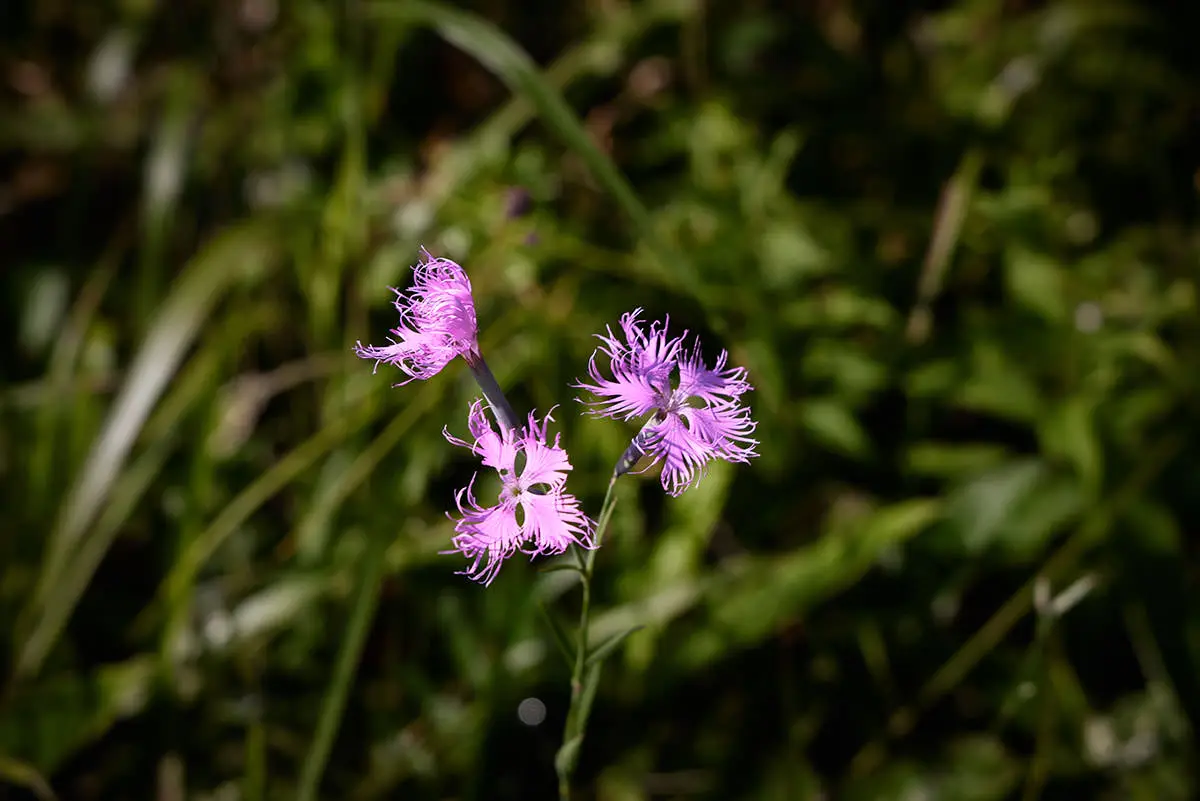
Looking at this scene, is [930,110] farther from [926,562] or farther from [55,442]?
[55,442]

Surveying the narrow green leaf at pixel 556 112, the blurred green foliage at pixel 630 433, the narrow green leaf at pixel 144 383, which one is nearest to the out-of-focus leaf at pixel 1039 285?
the blurred green foliage at pixel 630 433

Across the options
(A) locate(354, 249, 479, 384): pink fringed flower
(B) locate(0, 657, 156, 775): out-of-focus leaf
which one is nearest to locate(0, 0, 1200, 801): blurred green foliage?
(B) locate(0, 657, 156, 775): out-of-focus leaf

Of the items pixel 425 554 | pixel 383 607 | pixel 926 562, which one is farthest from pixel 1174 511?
pixel 383 607

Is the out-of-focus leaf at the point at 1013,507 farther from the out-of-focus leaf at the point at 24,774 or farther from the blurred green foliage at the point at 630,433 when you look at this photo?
the out-of-focus leaf at the point at 24,774

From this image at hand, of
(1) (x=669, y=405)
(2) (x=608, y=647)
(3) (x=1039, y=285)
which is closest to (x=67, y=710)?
(2) (x=608, y=647)

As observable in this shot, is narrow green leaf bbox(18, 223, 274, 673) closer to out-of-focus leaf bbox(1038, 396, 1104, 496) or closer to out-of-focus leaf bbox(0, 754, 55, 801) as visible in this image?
out-of-focus leaf bbox(0, 754, 55, 801)
